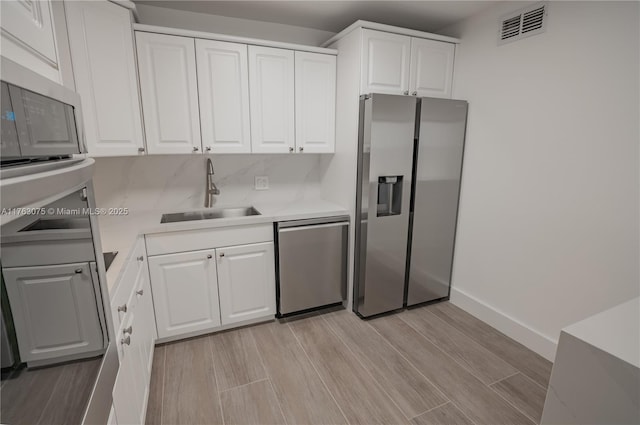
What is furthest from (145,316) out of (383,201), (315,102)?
(315,102)

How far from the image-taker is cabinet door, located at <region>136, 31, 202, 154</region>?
2.11 metres

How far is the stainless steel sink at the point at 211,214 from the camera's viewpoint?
259cm

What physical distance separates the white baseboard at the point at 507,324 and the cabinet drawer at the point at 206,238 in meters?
1.79

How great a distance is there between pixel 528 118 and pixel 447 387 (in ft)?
6.09

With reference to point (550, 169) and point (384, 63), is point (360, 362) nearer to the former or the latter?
point (550, 169)

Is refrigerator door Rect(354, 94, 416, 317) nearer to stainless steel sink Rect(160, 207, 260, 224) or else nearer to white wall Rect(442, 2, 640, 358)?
white wall Rect(442, 2, 640, 358)

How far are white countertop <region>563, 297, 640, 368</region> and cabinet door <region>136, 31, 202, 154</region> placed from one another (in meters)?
2.35

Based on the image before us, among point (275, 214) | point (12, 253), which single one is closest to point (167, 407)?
point (275, 214)

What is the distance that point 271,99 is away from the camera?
2482 mm

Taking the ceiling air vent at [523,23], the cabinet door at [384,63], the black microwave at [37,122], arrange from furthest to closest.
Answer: the cabinet door at [384,63] → the ceiling air vent at [523,23] → the black microwave at [37,122]

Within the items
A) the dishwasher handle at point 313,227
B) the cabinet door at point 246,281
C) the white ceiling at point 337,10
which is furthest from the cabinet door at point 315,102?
the cabinet door at point 246,281

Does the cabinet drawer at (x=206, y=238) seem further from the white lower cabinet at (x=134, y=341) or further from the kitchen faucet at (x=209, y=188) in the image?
the kitchen faucet at (x=209, y=188)

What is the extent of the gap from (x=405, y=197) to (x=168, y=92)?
6.24 ft

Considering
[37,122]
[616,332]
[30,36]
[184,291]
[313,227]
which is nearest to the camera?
[37,122]
